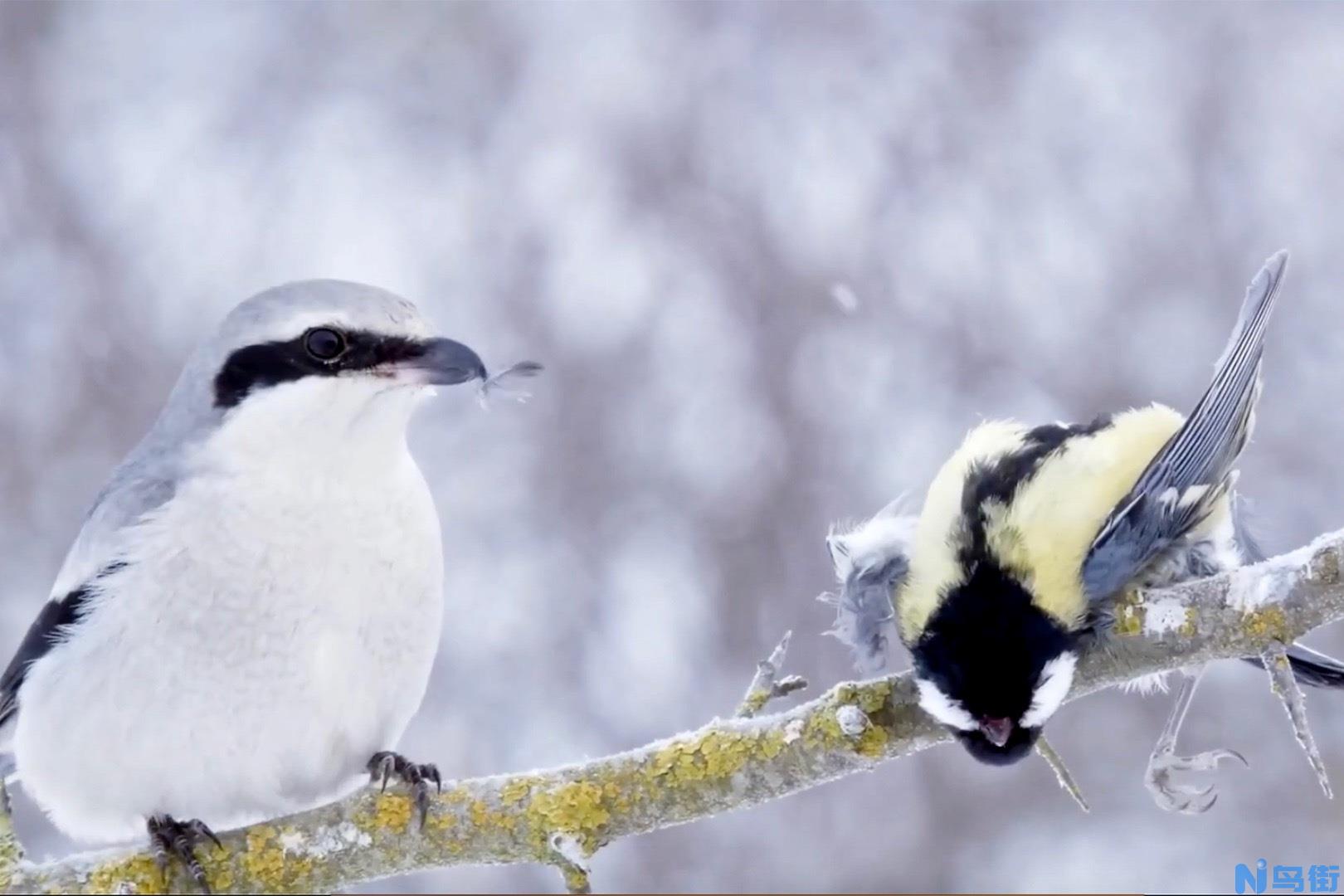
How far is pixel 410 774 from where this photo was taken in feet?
6.89

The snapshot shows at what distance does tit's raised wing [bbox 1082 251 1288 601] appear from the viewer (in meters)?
2.01

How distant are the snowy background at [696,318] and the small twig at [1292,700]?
2.34 meters

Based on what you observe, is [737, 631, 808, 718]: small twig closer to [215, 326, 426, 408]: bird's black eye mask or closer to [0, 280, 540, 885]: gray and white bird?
[0, 280, 540, 885]: gray and white bird

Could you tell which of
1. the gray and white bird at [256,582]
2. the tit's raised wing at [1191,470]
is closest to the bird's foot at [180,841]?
the gray and white bird at [256,582]

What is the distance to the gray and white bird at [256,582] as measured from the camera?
2.01m

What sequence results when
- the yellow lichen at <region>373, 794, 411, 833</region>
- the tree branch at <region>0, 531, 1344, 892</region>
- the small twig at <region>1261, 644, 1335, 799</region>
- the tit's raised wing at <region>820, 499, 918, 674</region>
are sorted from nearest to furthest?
the small twig at <region>1261, 644, 1335, 799</region>
the tree branch at <region>0, 531, 1344, 892</region>
the yellow lichen at <region>373, 794, 411, 833</region>
the tit's raised wing at <region>820, 499, 918, 674</region>

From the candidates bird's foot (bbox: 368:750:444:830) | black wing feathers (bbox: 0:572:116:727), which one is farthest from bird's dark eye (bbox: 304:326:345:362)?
bird's foot (bbox: 368:750:444:830)

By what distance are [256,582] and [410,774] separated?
34 centimetres

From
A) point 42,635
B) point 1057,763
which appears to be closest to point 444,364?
point 42,635

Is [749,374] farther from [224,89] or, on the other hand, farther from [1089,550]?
[1089,550]

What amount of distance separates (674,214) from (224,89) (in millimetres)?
1662

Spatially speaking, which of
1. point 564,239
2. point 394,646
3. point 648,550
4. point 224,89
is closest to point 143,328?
point 224,89

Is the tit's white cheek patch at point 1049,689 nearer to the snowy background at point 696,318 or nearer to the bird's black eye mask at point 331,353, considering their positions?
the bird's black eye mask at point 331,353

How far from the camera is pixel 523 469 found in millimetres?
4664
